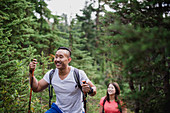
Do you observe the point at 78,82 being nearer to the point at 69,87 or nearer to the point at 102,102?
the point at 69,87

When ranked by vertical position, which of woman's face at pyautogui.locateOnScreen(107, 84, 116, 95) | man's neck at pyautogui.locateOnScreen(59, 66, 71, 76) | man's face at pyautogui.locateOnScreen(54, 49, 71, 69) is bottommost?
woman's face at pyautogui.locateOnScreen(107, 84, 116, 95)

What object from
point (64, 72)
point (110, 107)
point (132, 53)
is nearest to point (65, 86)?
point (64, 72)

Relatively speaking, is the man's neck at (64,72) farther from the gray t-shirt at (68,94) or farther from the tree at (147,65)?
the tree at (147,65)

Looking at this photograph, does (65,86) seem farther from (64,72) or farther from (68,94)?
(64,72)

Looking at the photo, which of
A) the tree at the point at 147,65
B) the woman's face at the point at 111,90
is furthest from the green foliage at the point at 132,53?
the woman's face at the point at 111,90

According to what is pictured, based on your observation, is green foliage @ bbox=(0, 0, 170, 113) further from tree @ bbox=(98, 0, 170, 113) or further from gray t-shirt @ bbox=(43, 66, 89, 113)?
gray t-shirt @ bbox=(43, 66, 89, 113)

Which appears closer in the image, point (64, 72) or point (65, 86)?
point (65, 86)

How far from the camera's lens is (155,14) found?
183 cm

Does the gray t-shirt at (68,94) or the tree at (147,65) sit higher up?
the tree at (147,65)

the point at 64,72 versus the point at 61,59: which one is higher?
the point at 61,59

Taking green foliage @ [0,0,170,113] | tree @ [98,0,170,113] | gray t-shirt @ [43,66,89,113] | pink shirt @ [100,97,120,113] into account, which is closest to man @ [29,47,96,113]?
gray t-shirt @ [43,66,89,113]

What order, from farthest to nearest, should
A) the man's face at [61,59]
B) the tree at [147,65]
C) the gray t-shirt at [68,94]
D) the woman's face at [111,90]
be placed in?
1. the woman's face at [111,90]
2. the man's face at [61,59]
3. the gray t-shirt at [68,94]
4. the tree at [147,65]

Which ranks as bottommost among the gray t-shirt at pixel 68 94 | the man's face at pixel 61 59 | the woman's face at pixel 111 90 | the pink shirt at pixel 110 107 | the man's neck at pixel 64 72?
the pink shirt at pixel 110 107

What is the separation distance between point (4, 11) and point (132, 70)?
7.07 meters
